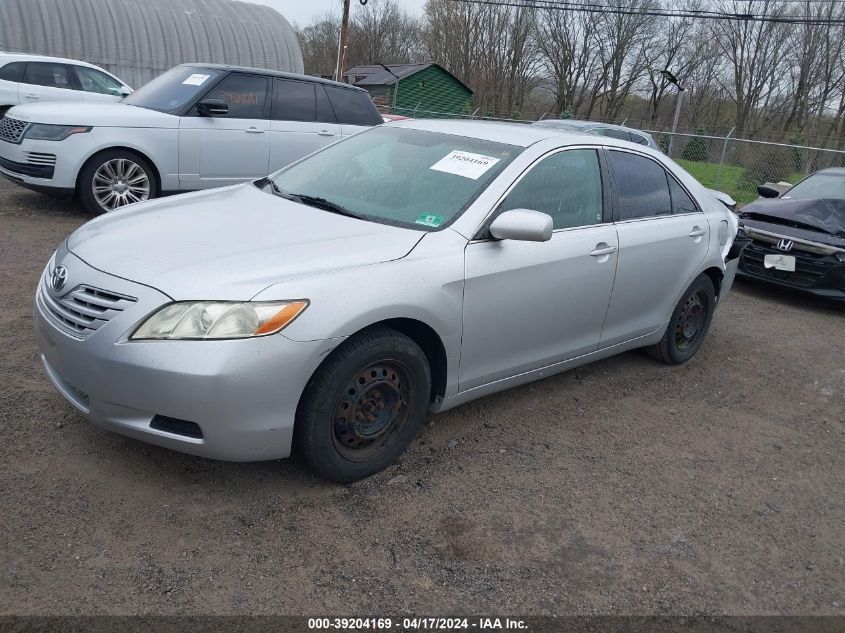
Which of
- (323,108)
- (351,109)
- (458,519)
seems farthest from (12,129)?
(458,519)

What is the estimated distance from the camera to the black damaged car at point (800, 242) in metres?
7.45

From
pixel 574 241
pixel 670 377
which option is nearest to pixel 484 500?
pixel 574 241

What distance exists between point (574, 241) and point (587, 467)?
1.22m

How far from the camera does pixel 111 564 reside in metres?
2.56

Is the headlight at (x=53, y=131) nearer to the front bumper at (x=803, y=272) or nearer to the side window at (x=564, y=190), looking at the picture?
the side window at (x=564, y=190)

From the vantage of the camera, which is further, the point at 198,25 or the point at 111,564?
the point at 198,25

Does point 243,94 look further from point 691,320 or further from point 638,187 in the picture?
point 691,320

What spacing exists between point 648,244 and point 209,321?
2.85m

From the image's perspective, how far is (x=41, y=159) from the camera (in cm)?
725

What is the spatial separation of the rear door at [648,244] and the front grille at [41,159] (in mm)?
5669

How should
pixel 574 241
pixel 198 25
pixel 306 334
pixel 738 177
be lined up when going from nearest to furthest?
pixel 306 334 < pixel 574 241 < pixel 738 177 < pixel 198 25

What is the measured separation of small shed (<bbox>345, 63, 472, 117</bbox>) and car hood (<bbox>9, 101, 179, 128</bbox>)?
2516 centimetres

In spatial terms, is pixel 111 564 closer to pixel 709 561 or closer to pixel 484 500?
pixel 484 500

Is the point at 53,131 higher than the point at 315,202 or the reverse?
the reverse
